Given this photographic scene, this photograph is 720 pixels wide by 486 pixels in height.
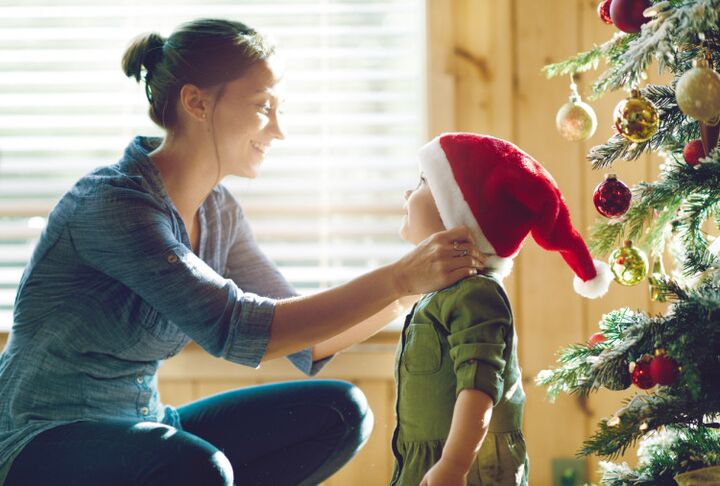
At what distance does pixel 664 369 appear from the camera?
111 cm

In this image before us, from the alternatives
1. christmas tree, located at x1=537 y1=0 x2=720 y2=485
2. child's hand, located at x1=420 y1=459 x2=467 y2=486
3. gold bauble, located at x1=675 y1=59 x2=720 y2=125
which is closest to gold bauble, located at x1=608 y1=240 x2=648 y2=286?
christmas tree, located at x1=537 y1=0 x2=720 y2=485

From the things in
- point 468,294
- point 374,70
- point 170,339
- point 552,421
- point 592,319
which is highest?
point 374,70

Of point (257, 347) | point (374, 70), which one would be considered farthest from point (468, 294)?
point (374, 70)

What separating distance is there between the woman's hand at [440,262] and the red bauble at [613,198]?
20cm

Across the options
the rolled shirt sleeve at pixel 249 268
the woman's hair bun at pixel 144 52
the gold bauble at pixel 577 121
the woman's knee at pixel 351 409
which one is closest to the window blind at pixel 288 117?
the rolled shirt sleeve at pixel 249 268

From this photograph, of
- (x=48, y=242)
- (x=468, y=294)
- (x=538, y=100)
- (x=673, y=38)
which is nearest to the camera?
(x=673, y=38)

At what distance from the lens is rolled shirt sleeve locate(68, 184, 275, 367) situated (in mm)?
1277

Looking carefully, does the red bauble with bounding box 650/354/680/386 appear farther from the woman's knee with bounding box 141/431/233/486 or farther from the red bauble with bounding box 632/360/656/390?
the woman's knee with bounding box 141/431/233/486

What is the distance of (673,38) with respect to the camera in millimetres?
1040

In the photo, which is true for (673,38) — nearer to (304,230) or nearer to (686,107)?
(686,107)

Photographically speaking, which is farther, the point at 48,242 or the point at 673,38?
the point at 48,242

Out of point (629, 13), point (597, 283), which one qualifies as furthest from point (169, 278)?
point (629, 13)

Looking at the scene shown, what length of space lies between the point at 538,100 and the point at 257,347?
3.29 ft

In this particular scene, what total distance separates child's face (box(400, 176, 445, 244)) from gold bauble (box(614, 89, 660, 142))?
321 mm
